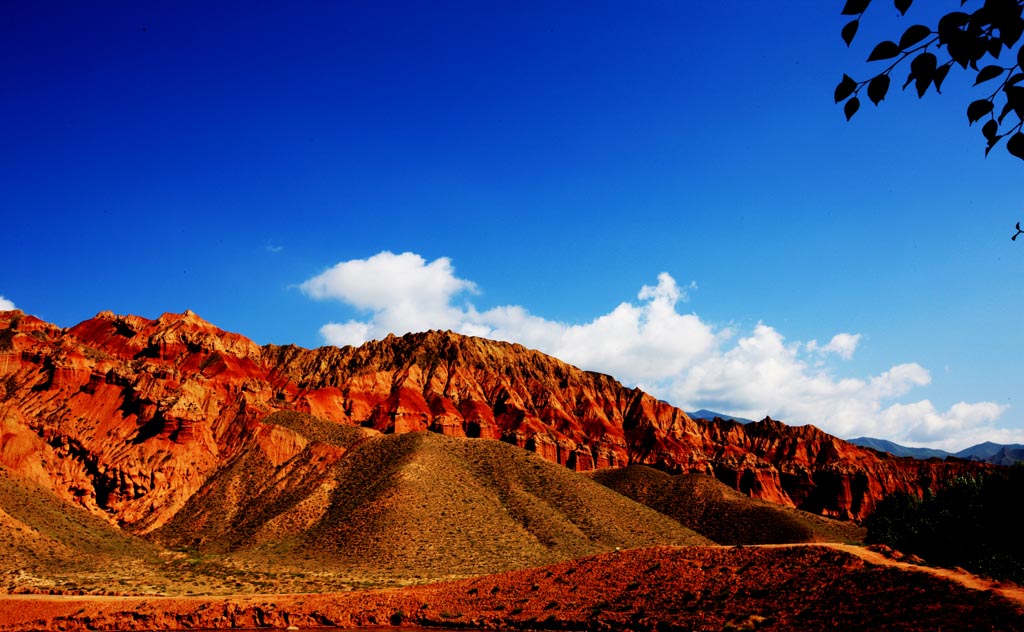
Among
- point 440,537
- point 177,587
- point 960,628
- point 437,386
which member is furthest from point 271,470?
point 960,628

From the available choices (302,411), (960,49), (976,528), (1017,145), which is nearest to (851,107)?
(960,49)

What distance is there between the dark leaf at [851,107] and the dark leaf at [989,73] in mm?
835

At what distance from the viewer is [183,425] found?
90.5 meters

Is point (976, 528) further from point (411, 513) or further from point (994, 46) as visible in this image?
point (411, 513)

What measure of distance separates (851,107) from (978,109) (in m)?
0.99

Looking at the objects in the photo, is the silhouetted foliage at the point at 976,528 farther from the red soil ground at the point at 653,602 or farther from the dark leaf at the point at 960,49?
the dark leaf at the point at 960,49

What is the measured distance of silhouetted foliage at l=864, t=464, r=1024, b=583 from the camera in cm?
3025

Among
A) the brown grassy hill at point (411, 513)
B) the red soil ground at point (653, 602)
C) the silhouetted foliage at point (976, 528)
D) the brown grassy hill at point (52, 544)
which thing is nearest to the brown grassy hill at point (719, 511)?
the brown grassy hill at point (411, 513)

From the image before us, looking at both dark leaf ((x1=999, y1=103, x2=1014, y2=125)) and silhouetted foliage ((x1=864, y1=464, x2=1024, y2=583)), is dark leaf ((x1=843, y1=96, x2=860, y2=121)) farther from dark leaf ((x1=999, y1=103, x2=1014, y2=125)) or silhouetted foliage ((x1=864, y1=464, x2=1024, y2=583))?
silhouetted foliage ((x1=864, y1=464, x2=1024, y2=583))

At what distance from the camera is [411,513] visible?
2980 inches

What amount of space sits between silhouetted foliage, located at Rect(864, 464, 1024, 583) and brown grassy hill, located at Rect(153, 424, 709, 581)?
118 ft

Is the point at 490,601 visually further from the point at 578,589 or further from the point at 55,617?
the point at 55,617

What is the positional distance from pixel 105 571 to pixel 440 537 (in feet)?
103

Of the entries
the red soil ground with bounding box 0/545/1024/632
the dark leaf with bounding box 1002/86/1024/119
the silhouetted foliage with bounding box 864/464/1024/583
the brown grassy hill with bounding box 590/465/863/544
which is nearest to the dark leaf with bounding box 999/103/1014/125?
the dark leaf with bounding box 1002/86/1024/119
